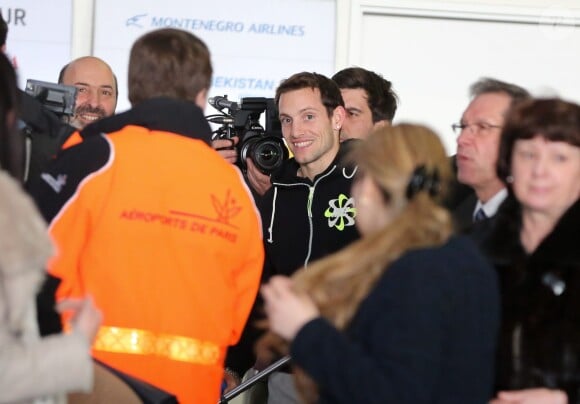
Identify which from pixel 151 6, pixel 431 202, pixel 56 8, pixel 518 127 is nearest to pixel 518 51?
pixel 151 6

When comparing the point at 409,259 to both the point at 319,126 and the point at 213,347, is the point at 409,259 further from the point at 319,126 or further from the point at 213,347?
the point at 319,126

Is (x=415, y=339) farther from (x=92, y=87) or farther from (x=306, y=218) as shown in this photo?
(x=92, y=87)

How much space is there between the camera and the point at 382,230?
2340mm

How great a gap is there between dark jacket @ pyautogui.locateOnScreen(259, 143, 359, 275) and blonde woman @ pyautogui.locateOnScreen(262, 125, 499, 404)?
1.84m

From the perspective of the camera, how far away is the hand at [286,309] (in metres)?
2.31

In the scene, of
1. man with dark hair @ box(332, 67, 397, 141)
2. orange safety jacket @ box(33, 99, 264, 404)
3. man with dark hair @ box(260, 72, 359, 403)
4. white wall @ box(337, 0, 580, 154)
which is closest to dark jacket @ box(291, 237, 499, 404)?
orange safety jacket @ box(33, 99, 264, 404)

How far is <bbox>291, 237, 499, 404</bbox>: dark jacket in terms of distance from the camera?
218cm

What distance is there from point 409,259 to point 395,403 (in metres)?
0.29

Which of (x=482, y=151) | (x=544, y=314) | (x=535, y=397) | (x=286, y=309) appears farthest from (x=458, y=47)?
(x=286, y=309)

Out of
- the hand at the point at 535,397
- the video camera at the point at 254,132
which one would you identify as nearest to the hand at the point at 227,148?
the video camera at the point at 254,132

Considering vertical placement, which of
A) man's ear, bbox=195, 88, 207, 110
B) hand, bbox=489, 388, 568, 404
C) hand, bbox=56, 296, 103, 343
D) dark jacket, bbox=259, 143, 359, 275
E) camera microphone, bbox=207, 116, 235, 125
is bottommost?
hand, bbox=489, 388, 568, 404

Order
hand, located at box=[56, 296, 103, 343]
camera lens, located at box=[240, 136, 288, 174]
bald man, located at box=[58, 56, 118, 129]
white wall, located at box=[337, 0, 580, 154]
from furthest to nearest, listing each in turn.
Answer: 1. white wall, located at box=[337, 0, 580, 154]
2. bald man, located at box=[58, 56, 118, 129]
3. camera lens, located at box=[240, 136, 288, 174]
4. hand, located at box=[56, 296, 103, 343]

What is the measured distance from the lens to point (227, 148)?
459 centimetres

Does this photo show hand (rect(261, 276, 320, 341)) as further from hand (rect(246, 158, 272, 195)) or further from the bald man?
the bald man
